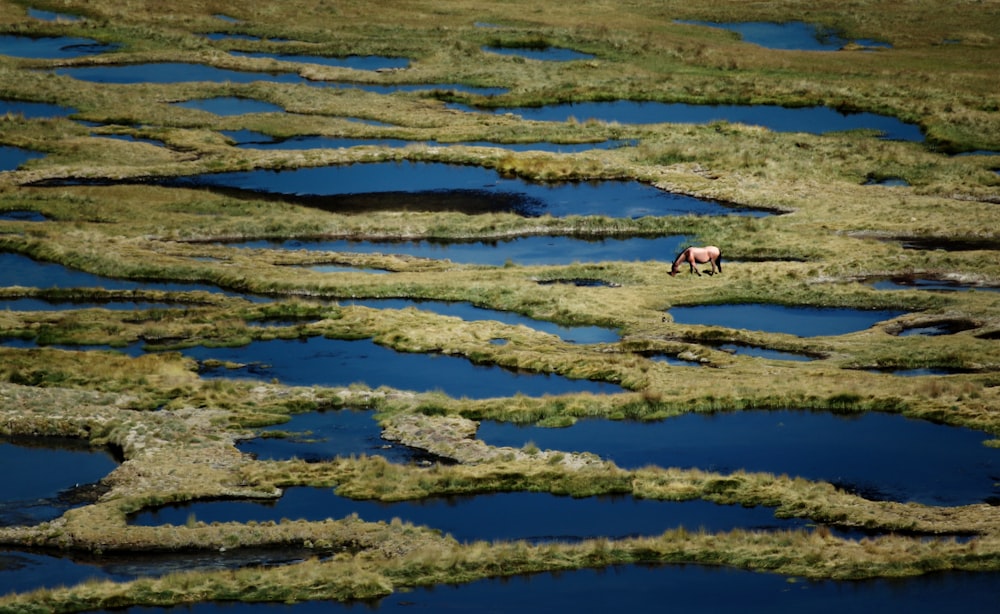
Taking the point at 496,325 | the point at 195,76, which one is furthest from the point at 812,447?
the point at 195,76

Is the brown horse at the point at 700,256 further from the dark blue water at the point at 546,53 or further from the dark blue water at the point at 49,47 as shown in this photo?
the dark blue water at the point at 49,47

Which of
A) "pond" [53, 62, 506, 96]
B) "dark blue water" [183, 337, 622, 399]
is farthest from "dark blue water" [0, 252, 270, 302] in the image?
"pond" [53, 62, 506, 96]

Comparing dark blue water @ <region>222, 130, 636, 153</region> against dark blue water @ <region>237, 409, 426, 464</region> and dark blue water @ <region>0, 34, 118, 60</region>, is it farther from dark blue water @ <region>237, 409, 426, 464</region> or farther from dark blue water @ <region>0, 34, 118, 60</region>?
dark blue water @ <region>237, 409, 426, 464</region>

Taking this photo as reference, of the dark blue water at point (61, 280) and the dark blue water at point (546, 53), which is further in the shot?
the dark blue water at point (546, 53)

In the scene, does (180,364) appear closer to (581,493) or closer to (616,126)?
(581,493)

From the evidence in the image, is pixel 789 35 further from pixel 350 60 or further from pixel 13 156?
pixel 13 156

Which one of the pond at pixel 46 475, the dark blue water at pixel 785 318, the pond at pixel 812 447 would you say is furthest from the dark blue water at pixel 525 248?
the pond at pixel 46 475
